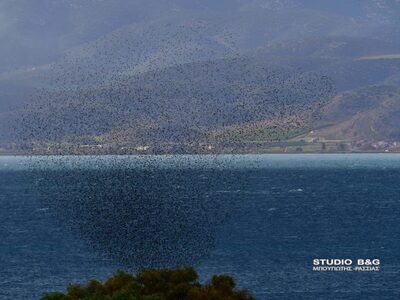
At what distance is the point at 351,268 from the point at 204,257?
29029 mm

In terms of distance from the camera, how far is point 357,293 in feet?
494

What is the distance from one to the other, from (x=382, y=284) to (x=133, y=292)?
7861 centimetres

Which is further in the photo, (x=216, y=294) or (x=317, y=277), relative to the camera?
(x=317, y=277)

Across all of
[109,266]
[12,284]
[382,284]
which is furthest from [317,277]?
[12,284]

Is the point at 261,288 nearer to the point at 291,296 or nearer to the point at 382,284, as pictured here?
the point at 291,296

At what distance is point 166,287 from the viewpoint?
90.9m

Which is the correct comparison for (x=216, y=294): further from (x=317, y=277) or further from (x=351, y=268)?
(x=351, y=268)

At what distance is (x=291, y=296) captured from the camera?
487 feet

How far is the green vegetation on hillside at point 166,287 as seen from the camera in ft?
284

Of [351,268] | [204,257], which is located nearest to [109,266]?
[204,257]

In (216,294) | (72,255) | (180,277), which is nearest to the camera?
(216,294)

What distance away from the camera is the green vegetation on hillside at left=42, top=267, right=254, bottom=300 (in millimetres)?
86500

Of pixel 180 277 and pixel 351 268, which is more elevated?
pixel 180 277

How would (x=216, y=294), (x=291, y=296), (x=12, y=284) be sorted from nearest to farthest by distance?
1. (x=216, y=294)
2. (x=291, y=296)
3. (x=12, y=284)
